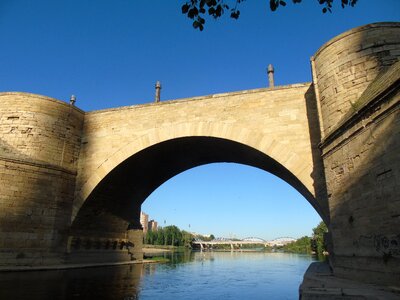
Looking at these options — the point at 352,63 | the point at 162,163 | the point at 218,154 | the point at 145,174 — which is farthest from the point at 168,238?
the point at 352,63

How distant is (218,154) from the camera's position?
1759 cm

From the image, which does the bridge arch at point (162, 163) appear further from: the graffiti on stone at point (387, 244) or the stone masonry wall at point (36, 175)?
the graffiti on stone at point (387, 244)

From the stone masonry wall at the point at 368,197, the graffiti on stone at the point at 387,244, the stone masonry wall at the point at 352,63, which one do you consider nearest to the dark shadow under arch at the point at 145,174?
the stone masonry wall at the point at 352,63

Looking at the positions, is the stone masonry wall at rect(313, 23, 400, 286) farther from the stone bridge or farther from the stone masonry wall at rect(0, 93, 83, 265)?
the stone masonry wall at rect(0, 93, 83, 265)

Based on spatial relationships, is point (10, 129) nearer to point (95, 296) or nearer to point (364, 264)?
point (95, 296)

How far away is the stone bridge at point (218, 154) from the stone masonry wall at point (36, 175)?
0.05 meters

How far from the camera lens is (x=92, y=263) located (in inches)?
699

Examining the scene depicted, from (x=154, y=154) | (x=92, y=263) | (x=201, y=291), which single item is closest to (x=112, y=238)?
(x=92, y=263)

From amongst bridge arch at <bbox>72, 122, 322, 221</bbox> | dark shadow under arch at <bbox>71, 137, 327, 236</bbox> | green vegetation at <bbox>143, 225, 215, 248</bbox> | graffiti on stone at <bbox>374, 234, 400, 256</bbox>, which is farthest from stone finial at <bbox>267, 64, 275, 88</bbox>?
green vegetation at <bbox>143, 225, 215, 248</bbox>

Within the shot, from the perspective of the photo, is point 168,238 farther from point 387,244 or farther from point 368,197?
point 387,244

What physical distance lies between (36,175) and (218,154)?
9.11m

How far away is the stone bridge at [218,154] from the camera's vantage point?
7.87m

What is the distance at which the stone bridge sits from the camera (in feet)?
25.8

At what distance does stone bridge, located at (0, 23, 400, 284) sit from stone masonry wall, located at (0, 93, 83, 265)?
0.16ft
